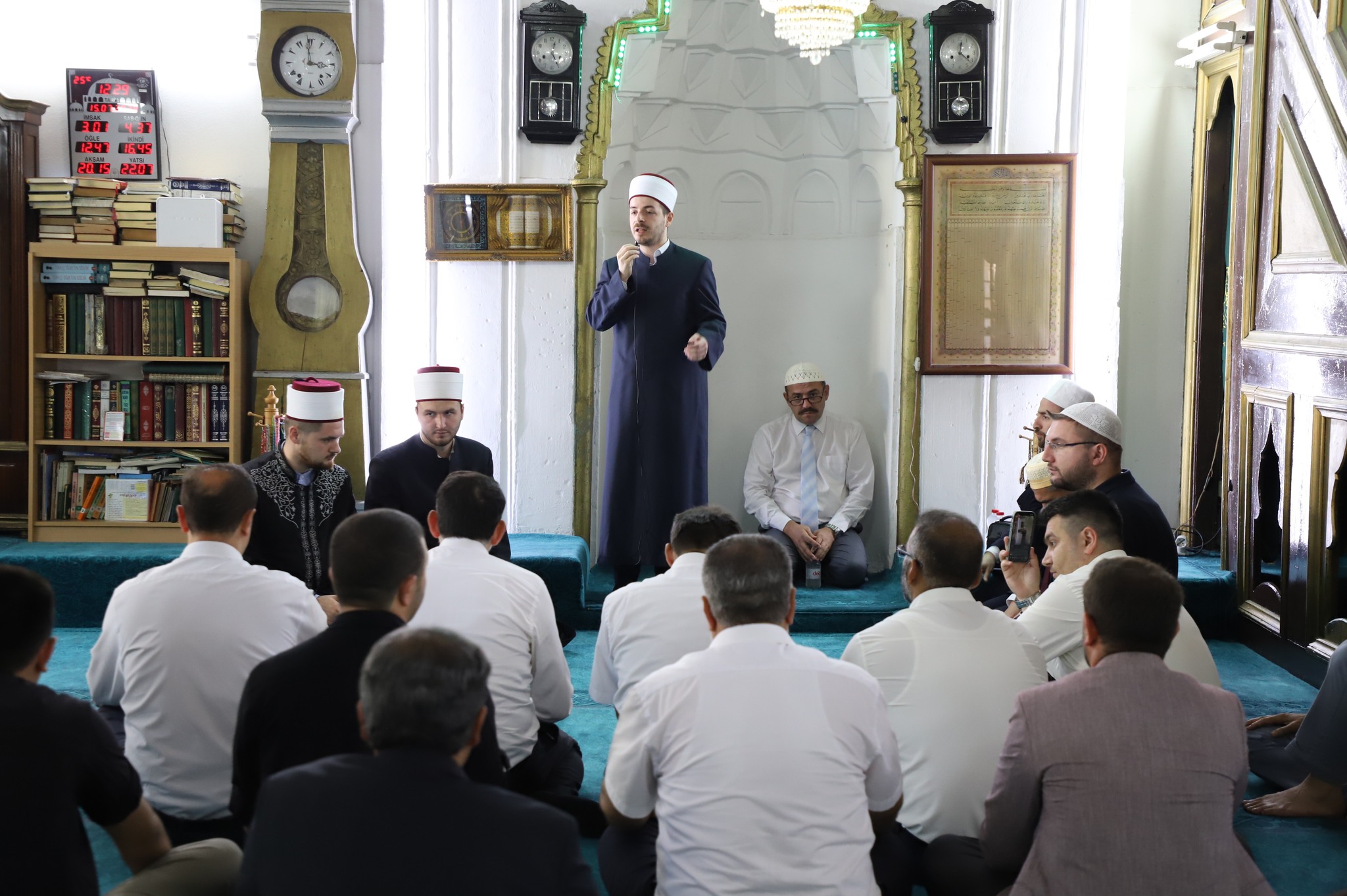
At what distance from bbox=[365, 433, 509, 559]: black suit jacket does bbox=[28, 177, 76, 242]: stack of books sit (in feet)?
7.33

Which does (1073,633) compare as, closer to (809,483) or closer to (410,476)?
(410,476)

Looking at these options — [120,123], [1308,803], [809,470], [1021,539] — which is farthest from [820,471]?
[120,123]

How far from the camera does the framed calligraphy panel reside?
17.3 ft

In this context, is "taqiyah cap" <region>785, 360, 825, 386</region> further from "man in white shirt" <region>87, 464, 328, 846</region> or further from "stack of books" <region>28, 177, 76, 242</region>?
"man in white shirt" <region>87, 464, 328, 846</region>

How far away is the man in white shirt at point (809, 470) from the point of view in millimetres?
5391

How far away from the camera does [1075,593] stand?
8.68 feet

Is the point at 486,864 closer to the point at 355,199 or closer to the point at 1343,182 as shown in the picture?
the point at 1343,182

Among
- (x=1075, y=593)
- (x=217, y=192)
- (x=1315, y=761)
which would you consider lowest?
(x=1315, y=761)

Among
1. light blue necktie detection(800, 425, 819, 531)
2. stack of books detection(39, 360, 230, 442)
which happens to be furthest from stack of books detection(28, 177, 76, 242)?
light blue necktie detection(800, 425, 819, 531)

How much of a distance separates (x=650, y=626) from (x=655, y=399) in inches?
91.3

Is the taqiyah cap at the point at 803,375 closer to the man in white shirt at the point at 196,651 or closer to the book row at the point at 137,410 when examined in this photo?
the book row at the point at 137,410

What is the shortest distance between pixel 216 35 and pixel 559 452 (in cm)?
242

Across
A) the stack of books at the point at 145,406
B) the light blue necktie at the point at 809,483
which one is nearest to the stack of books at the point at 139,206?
the stack of books at the point at 145,406

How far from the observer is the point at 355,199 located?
5.20 meters
